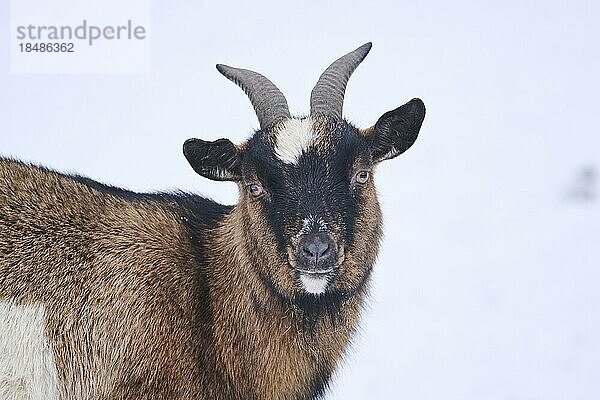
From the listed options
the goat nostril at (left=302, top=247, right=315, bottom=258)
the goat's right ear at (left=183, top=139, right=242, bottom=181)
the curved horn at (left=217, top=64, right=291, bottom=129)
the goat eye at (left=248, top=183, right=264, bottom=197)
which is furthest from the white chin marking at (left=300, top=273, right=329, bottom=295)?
the curved horn at (left=217, top=64, right=291, bottom=129)

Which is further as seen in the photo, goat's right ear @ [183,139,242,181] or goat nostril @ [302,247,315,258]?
goat's right ear @ [183,139,242,181]

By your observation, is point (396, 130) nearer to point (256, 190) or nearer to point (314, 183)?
point (314, 183)

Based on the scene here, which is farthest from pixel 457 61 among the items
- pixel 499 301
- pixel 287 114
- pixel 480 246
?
pixel 287 114

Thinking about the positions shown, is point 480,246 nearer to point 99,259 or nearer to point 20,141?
point 20,141

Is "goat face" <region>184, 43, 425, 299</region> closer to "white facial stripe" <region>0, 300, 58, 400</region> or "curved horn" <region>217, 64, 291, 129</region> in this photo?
"curved horn" <region>217, 64, 291, 129</region>

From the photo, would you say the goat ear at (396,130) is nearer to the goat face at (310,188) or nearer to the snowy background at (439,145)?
the goat face at (310,188)

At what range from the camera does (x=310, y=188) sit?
14.7 feet

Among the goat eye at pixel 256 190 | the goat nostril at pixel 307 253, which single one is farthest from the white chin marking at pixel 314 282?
the goat eye at pixel 256 190

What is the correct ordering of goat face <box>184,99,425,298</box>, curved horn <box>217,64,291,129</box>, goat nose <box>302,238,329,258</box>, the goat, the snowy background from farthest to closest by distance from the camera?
the snowy background, curved horn <box>217,64,291,129</box>, the goat, goat face <box>184,99,425,298</box>, goat nose <box>302,238,329,258</box>

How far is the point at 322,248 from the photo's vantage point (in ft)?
14.1

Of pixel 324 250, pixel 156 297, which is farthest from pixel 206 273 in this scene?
pixel 324 250

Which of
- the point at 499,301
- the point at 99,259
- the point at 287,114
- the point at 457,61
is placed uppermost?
the point at 457,61

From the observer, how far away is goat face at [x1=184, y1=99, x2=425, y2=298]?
4422mm

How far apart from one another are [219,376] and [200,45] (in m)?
5.82
